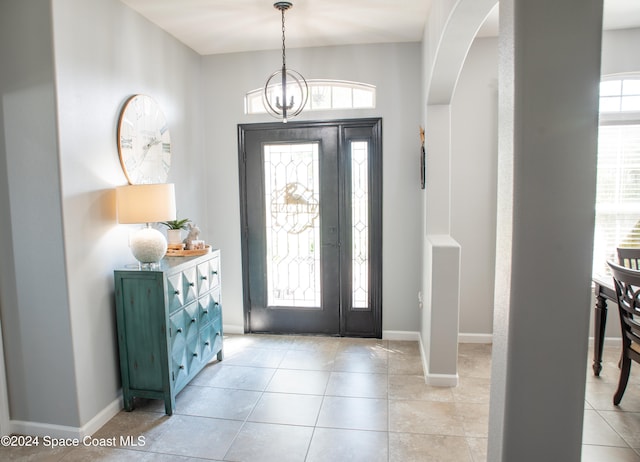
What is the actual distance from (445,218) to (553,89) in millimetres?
2297

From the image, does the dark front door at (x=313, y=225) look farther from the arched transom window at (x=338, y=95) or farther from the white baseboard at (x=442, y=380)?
the white baseboard at (x=442, y=380)

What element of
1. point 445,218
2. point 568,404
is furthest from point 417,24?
point 568,404

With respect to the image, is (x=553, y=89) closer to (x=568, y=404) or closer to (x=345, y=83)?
(x=568, y=404)

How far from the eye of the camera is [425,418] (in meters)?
2.71

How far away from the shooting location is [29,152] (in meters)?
2.41

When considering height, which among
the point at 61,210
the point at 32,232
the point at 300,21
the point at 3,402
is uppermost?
the point at 300,21

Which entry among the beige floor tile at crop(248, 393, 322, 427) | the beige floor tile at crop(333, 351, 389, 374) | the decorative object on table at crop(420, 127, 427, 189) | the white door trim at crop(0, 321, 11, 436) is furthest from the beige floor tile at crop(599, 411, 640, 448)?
the white door trim at crop(0, 321, 11, 436)

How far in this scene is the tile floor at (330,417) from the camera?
2.38m

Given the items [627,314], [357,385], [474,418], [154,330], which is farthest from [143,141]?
[627,314]

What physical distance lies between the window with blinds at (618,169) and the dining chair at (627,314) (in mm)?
1043

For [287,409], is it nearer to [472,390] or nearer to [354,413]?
[354,413]

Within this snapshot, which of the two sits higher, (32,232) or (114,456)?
(32,232)

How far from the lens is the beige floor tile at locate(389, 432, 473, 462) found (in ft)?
7.58

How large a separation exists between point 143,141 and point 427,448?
285cm
